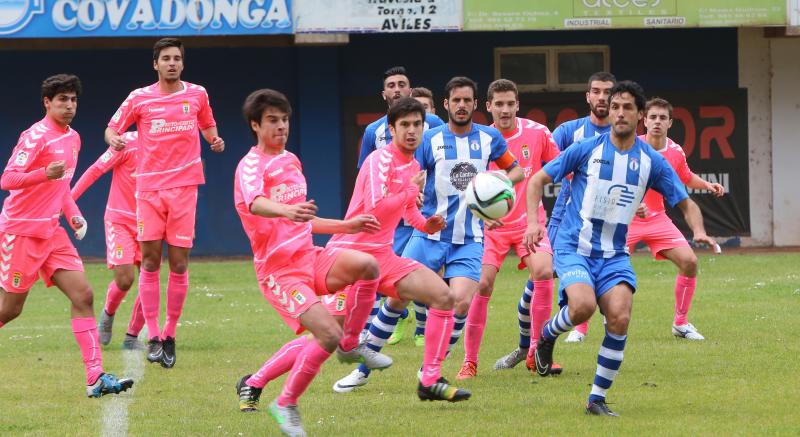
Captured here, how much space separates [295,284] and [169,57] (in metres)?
3.49

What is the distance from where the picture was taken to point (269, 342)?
11.4m

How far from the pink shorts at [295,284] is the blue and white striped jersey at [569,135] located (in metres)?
2.89

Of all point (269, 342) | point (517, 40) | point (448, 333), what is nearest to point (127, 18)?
point (517, 40)

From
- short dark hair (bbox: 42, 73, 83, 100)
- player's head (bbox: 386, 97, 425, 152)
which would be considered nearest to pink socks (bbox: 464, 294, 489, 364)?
player's head (bbox: 386, 97, 425, 152)

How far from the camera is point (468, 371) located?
9.20 meters

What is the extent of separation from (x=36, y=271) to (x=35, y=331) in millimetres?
4343

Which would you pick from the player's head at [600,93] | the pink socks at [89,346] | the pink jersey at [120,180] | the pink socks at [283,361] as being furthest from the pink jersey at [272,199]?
the pink jersey at [120,180]

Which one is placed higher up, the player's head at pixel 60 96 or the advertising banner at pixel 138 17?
the advertising banner at pixel 138 17

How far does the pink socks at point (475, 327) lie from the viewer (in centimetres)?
927

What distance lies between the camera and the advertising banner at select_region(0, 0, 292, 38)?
19594 mm

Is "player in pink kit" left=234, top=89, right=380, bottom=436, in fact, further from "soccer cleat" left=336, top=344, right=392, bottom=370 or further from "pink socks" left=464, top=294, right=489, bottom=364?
"pink socks" left=464, top=294, right=489, bottom=364

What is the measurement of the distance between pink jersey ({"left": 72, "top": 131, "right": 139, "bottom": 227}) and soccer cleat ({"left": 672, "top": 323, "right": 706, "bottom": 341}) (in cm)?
475

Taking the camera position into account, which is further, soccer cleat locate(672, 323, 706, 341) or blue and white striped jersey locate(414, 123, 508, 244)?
soccer cleat locate(672, 323, 706, 341)

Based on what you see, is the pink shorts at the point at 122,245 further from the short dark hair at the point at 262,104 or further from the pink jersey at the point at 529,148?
the short dark hair at the point at 262,104
